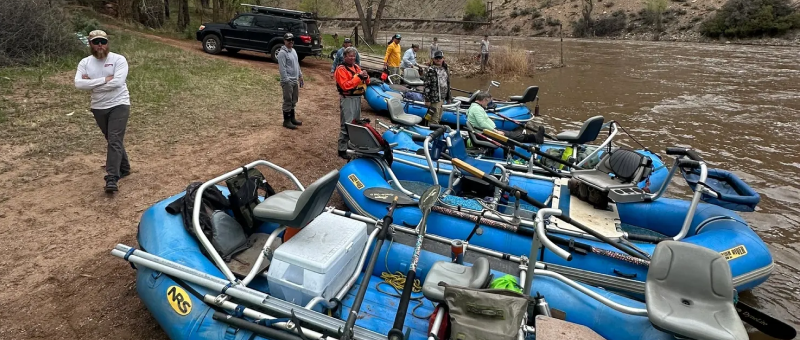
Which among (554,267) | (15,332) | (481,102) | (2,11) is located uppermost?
(2,11)

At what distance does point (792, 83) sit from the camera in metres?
14.7

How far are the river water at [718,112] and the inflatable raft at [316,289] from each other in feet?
6.28

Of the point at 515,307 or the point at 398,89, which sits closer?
the point at 515,307

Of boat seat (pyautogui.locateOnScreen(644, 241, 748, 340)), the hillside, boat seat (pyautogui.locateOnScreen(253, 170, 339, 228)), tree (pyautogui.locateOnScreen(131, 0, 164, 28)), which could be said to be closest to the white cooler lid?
boat seat (pyautogui.locateOnScreen(253, 170, 339, 228))

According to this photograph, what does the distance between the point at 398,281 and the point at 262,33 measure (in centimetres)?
1273

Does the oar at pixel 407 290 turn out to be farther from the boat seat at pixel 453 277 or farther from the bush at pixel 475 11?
the bush at pixel 475 11

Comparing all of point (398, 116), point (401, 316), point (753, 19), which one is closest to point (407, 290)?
point (401, 316)

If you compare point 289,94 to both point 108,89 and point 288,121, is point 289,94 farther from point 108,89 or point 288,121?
point 108,89

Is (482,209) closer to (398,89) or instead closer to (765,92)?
(398,89)

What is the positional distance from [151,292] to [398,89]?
831 cm

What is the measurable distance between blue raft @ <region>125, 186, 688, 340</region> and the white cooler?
17 cm

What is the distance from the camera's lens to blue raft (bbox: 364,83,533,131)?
8.70 metres

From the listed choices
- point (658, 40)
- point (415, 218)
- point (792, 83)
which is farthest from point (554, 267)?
point (658, 40)

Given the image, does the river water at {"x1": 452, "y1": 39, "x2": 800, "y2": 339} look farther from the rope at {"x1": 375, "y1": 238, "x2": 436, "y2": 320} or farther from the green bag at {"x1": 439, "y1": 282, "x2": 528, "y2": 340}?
the rope at {"x1": 375, "y1": 238, "x2": 436, "y2": 320}
